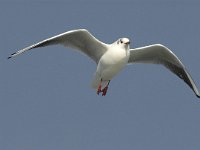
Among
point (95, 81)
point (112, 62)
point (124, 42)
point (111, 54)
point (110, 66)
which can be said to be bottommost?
point (95, 81)

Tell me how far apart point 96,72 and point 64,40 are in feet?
4.16

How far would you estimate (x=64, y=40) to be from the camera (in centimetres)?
2153

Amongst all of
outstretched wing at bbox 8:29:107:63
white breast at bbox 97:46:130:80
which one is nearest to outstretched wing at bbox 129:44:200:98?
outstretched wing at bbox 8:29:107:63

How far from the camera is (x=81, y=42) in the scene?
2177 cm

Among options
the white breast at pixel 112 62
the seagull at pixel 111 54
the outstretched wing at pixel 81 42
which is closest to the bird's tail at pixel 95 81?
the seagull at pixel 111 54

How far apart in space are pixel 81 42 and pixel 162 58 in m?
2.62

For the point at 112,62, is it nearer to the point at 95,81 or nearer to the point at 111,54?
the point at 111,54

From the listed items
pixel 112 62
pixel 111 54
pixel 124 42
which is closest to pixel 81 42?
pixel 111 54

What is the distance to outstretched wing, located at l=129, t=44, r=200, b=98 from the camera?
2238 centimetres

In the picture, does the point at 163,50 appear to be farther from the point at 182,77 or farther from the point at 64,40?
the point at 64,40

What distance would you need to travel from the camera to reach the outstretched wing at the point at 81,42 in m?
21.1

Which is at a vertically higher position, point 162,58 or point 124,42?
point 124,42

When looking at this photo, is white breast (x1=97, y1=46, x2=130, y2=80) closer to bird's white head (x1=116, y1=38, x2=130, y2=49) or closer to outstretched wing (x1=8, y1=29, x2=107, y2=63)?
bird's white head (x1=116, y1=38, x2=130, y2=49)

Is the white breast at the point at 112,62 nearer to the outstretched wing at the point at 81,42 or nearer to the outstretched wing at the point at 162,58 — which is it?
the outstretched wing at the point at 81,42
